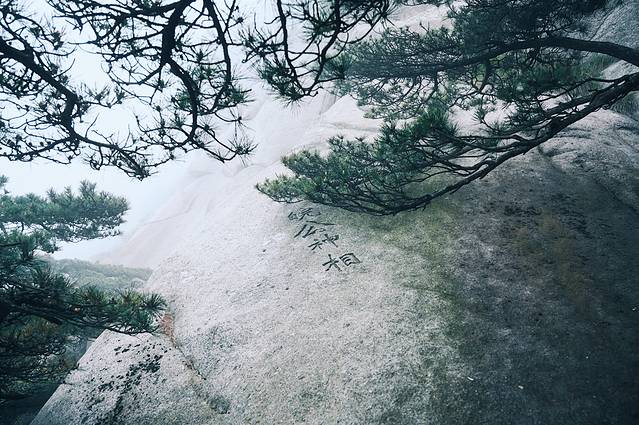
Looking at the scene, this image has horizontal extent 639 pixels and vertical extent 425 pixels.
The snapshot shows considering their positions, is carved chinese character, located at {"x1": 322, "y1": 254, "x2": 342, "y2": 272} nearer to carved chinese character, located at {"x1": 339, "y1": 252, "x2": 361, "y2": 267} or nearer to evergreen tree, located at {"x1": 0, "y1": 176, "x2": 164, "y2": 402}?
carved chinese character, located at {"x1": 339, "y1": 252, "x2": 361, "y2": 267}

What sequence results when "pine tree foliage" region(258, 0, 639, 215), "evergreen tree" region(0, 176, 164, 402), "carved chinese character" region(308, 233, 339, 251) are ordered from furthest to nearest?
"carved chinese character" region(308, 233, 339, 251), "pine tree foliage" region(258, 0, 639, 215), "evergreen tree" region(0, 176, 164, 402)

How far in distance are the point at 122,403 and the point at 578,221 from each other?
7976 mm

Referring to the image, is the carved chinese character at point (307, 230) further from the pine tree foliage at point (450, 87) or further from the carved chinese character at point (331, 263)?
the carved chinese character at point (331, 263)

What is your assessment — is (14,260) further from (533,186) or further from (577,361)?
(533,186)

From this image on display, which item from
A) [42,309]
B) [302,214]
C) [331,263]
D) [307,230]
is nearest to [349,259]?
[331,263]

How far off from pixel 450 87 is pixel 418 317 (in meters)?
5.39

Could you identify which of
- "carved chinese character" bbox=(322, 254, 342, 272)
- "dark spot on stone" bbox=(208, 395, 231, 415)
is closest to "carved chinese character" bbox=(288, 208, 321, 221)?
"carved chinese character" bbox=(322, 254, 342, 272)

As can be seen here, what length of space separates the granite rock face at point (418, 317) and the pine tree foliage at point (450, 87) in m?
0.94

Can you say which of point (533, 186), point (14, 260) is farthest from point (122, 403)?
point (533, 186)

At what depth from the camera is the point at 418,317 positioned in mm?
4707

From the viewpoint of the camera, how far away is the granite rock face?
3859mm

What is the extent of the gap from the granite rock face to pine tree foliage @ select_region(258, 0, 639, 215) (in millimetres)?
938

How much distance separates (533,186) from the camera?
6.62m

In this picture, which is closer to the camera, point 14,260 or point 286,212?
point 14,260
